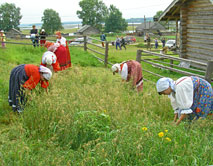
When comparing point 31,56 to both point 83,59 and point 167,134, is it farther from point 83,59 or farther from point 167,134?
point 167,134

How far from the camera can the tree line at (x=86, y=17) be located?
9050 cm

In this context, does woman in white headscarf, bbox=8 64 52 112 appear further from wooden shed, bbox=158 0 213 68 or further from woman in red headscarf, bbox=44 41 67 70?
wooden shed, bbox=158 0 213 68

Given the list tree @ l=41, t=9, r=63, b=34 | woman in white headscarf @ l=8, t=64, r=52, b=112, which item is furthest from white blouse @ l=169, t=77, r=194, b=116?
tree @ l=41, t=9, r=63, b=34

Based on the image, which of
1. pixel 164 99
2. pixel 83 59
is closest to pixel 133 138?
pixel 164 99

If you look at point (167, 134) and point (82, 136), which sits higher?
point (167, 134)

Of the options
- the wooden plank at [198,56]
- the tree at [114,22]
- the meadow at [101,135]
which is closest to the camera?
the meadow at [101,135]

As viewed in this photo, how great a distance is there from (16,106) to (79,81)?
7.00 feet

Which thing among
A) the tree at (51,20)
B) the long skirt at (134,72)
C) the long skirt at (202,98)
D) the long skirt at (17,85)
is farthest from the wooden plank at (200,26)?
the tree at (51,20)

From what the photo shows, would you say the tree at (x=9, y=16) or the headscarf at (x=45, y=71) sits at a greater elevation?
the tree at (x=9, y=16)

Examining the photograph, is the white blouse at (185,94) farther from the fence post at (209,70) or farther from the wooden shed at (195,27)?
the wooden shed at (195,27)

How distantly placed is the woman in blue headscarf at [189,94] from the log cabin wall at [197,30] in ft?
25.7

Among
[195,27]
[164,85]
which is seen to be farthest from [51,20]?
[164,85]

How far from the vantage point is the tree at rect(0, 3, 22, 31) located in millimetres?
91344

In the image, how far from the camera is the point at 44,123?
139 inches
